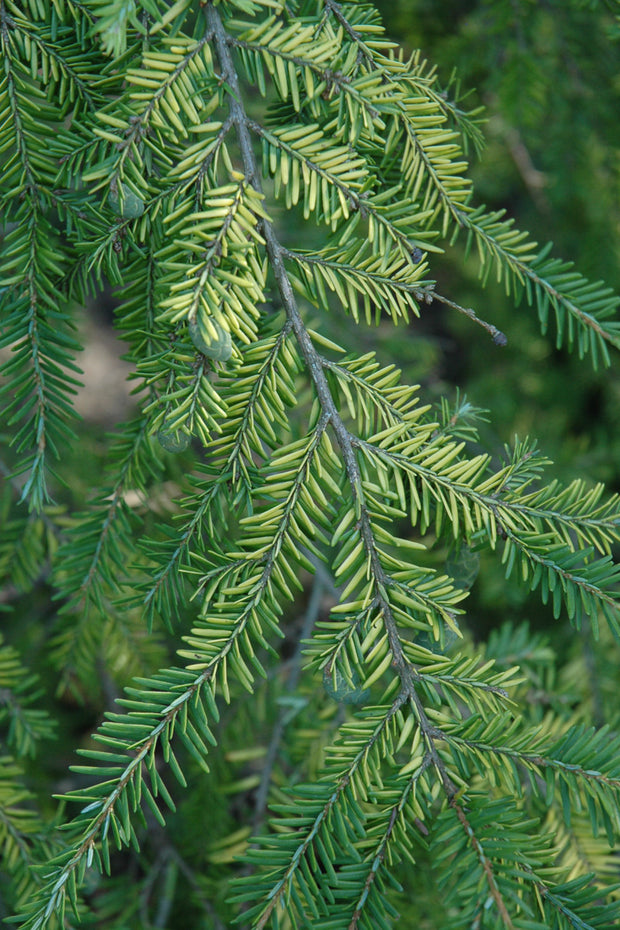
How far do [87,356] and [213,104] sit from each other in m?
2.30

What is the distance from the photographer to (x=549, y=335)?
2033 mm

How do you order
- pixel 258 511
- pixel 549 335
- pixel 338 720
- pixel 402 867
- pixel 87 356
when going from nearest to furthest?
pixel 258 511 < pixel 402 867 < pixel 338 720 < pixel 549 335 < pixel 87 356

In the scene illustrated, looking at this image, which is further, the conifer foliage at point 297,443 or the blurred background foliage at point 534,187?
the blurred background foliage at point 534,187

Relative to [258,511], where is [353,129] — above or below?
above

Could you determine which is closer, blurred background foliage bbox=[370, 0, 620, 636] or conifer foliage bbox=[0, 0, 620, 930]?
conifer foliage bbox=[0, 0, 620, 930]

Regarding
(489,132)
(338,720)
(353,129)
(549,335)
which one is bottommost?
(338,720)

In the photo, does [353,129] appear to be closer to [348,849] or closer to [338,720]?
[348,849]

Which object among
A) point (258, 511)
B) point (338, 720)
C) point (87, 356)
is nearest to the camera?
point (258, 511)

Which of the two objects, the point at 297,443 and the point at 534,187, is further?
the point at 534,187

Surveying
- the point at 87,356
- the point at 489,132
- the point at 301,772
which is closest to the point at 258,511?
the point at 301,772

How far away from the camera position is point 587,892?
59 cm

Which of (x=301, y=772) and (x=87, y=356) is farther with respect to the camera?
(x=87, y=356)

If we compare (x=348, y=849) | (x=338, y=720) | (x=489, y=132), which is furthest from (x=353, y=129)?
(x=489, y=132)

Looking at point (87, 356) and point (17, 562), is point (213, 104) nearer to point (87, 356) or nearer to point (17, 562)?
point (17, 562)
